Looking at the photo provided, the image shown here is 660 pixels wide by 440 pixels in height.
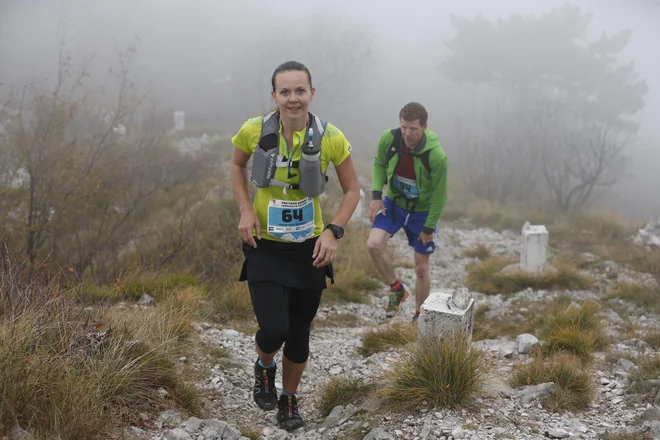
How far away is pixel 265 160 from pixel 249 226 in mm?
398

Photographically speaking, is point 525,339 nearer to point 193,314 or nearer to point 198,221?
point 193,314

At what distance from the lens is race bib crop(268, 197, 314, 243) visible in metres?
3.31

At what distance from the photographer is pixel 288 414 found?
11.9 ft

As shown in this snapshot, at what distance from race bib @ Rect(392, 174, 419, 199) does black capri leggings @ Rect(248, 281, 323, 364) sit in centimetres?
246

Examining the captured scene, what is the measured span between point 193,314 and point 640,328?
4.73m

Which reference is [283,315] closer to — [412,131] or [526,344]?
[526,344]

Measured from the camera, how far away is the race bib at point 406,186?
18.4 ft

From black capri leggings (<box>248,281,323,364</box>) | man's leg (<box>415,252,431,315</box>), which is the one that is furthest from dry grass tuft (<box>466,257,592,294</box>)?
black capri leggings (<box>248,281,323,364</box>)

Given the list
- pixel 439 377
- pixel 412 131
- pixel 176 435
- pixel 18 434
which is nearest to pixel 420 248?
pixel 412 131

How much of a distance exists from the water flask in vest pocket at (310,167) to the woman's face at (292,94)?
142mm

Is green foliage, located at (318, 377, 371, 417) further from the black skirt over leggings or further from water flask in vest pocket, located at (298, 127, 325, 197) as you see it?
water flask in vest pocket, located at (298, 127, 325, 197)

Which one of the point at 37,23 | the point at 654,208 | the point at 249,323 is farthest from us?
the point at 37,23

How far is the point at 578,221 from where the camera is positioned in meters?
15.8

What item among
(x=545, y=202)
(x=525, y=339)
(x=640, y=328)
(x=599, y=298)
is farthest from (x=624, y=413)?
(x=545, y=202)
